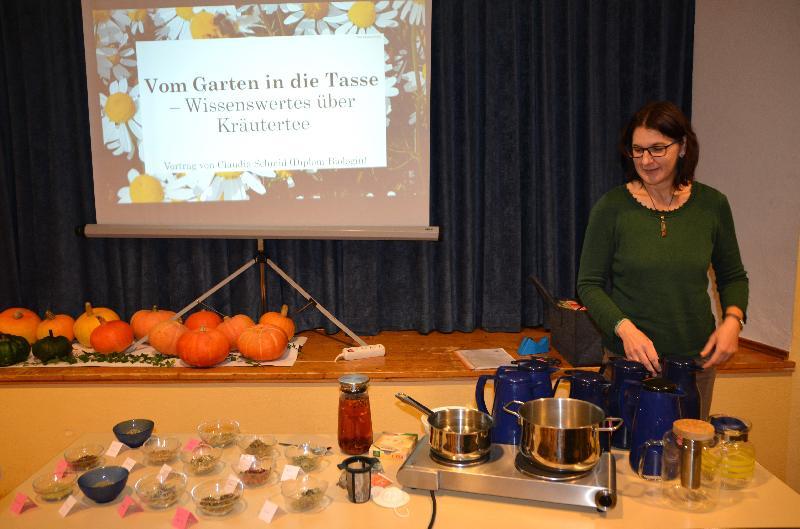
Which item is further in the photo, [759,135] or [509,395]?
[759,135]

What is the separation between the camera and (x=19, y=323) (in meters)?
2.72

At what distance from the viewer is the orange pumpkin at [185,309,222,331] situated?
2.74 m

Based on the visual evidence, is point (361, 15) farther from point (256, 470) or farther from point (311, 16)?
point (256, 470)

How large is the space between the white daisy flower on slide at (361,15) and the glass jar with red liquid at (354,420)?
1.94 meters

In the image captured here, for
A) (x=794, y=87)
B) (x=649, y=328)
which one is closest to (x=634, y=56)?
(x=794, y=87)

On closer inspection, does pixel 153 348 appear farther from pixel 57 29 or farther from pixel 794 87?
pixel 794 87

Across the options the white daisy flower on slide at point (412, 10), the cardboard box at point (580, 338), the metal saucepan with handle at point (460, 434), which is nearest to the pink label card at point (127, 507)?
the metal saucepan with handle at point (460, 434)

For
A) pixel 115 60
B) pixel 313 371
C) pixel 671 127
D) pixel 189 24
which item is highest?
pixel 189 24


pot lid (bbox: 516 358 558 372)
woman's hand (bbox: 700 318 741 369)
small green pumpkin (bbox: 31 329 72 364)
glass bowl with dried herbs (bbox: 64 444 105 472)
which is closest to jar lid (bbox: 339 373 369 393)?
pot lid (bbox: 516 358 558 372)

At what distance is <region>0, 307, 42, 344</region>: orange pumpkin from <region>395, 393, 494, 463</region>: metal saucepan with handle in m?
2.27

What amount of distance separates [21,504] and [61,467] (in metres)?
0.16

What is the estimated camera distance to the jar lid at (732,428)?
1230 mm

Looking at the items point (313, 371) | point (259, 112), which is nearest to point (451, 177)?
point (259, 112)

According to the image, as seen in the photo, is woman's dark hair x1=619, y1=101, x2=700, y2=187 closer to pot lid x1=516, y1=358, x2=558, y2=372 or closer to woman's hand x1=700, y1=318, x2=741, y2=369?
woman's hand x1=700, y1=318, x2=741, y2=369
